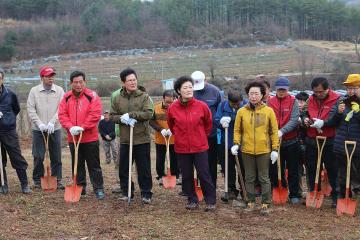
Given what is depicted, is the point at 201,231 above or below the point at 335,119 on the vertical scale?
below

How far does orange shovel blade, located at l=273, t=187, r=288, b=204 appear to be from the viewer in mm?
7801

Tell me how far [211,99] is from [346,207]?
2543 millimetres

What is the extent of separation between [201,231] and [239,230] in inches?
19.2

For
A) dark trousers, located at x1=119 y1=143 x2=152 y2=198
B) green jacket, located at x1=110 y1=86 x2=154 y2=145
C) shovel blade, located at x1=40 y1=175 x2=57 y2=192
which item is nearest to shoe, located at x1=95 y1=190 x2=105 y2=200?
dark trousers, located at x1=119 y1=143 x2=152 y2=198

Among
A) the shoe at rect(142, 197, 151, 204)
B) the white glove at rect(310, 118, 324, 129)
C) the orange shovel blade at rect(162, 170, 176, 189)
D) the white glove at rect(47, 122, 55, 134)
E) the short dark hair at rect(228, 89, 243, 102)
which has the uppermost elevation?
the short dark hair at rect(228, 89, 243, 102)

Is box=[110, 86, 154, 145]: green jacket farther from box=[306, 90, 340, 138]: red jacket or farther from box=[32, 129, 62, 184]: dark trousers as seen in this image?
box=[306, 90, 340, 138]: red jacket

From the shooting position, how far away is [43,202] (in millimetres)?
7781

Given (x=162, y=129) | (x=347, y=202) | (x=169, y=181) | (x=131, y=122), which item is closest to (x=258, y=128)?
(x=347, y=202)

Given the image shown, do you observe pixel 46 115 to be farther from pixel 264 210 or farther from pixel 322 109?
pixel 322 109

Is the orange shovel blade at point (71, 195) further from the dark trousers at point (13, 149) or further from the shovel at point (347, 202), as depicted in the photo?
the shovel at point (347, 202)

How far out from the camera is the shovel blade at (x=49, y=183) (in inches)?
340

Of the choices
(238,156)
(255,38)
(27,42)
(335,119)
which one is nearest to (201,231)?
(238,156)

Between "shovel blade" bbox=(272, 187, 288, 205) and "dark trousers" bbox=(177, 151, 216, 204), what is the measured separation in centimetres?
111

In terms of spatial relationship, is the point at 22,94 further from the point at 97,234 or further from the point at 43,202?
the point at 97,234
